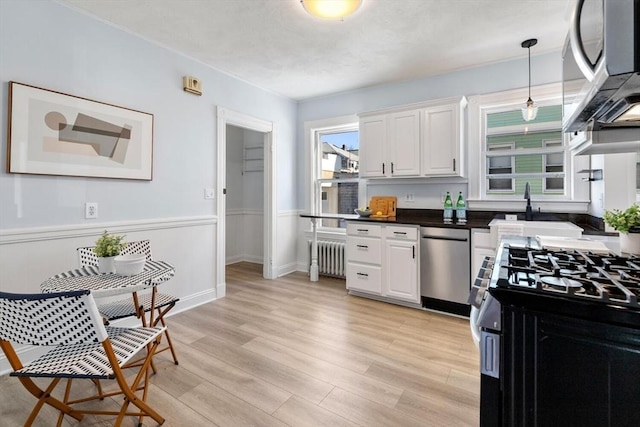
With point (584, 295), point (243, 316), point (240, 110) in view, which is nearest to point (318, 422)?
point (584, 295)

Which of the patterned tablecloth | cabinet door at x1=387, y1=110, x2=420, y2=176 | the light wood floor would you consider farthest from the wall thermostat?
the light wood floor

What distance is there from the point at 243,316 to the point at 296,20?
9.01 ft

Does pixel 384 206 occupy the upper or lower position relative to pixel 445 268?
upper

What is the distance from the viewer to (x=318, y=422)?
1.65 metres

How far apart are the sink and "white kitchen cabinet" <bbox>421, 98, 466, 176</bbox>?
33.6 inches

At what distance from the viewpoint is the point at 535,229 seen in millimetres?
2576

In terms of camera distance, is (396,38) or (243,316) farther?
(243,316)

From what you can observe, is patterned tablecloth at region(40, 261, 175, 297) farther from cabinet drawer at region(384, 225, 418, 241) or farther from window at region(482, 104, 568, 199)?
window at region(482, 104, 568, 199)

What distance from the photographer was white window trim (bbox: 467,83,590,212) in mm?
3043

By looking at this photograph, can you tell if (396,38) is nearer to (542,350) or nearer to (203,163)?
(203,163)

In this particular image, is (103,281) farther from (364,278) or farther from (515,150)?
(515,150)

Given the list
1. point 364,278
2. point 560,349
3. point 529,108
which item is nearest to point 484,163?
point 529,108

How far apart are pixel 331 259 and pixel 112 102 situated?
312cm

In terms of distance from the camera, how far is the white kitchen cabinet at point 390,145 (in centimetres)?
355
